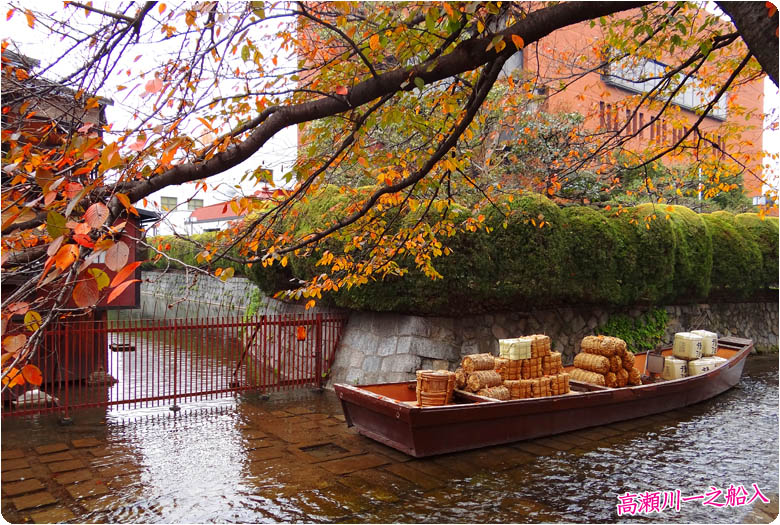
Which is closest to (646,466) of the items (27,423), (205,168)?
(205,168)

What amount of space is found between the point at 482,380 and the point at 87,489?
18.1ft

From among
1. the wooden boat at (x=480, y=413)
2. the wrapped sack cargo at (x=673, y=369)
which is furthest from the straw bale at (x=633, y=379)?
the wrapped sack cargo at (x=673, y=369)

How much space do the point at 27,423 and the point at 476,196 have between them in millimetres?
10026

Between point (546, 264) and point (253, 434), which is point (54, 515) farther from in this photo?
point (546, 264)

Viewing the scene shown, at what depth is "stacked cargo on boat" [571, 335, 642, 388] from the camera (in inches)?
392

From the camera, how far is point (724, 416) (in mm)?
10695

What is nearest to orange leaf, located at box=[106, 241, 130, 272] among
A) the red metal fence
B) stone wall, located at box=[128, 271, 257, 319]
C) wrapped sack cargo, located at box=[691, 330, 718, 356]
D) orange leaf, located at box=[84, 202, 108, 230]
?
orange leaf, located at box=[84, 202, 108, 230]

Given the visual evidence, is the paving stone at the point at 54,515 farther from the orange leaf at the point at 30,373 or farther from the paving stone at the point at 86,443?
the orange leaf at the point at 30,373

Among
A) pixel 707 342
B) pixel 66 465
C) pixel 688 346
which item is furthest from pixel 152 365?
pixel 707 342

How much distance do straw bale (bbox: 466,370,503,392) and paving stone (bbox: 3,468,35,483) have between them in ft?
19.9

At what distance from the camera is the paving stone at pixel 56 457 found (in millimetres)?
7480

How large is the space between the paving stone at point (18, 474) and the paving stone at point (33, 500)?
26.8 inches

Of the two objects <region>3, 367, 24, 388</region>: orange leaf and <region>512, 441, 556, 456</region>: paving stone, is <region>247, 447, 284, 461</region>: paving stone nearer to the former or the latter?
<region>512, 441, 556, 456</region>: paving stone

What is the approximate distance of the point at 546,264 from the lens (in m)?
11.9
